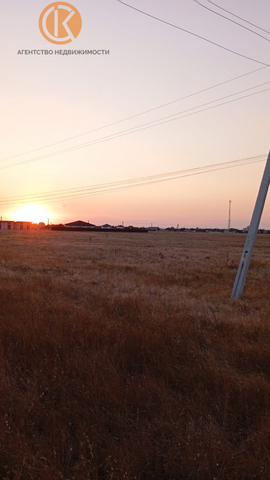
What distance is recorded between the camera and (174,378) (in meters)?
3.73

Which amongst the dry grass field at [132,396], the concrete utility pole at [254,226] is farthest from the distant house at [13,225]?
the dry grass field at [132,396]

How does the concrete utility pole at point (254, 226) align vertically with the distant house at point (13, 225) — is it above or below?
below

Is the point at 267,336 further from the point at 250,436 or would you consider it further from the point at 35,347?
the point at 35,347

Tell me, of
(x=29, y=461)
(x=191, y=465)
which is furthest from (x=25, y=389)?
(x=191, y=465)

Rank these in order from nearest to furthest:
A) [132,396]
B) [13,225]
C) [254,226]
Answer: [132,396] < [254,226] < [13,225]

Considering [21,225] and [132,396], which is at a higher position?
[21,225]

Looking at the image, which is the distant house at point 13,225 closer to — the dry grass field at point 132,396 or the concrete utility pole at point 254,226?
the concrete utility pole at point 254,226

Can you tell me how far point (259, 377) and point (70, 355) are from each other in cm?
248

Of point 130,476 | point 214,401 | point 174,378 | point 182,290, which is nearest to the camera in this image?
point 130,476

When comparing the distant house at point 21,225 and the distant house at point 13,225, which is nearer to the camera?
the distant house at point 13,225

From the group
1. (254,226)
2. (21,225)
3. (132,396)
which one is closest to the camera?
(132,396)

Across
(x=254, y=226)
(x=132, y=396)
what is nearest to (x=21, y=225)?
(x=254, y=226)

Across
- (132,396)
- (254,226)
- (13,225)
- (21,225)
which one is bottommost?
(132,396)

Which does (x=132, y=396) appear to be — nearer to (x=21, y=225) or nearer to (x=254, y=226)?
(x=254, y=226)
